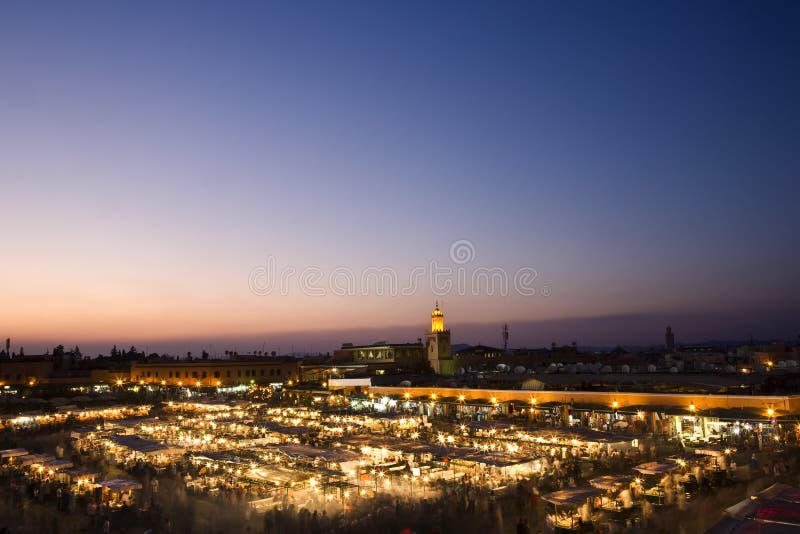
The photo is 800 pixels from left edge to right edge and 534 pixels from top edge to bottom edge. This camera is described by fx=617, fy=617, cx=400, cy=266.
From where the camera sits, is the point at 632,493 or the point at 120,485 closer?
the point at 632,493

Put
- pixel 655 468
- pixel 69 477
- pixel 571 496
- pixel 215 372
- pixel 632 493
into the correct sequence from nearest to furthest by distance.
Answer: pixel 571 496 → pixel 632 493 → pixel 655 468 → pixel 69 477 → pixel 215 372

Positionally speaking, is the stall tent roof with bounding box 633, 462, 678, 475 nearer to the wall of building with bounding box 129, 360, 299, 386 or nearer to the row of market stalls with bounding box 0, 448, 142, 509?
the row of market stalls with bounding box 0, 448, 142, 509

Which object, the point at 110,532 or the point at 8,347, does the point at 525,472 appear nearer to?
the point at 110,532

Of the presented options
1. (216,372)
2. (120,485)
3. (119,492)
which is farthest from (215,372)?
(120,485)

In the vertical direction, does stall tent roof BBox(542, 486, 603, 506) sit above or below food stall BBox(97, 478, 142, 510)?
above

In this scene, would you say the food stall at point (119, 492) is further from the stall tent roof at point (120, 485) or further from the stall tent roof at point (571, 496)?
the stall tent roof at point (571, 496)

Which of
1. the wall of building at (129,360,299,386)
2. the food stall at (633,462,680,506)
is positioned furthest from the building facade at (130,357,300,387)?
the food stall at (633,462,680,506)

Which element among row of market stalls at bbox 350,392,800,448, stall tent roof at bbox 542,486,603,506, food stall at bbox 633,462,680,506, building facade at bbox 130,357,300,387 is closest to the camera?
stall tent roof at bbox 542,486,603,506

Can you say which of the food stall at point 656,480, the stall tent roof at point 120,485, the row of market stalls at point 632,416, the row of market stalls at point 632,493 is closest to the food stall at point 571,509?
the row of market stalls at point 632,493

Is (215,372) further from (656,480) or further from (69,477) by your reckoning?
(656,480)
